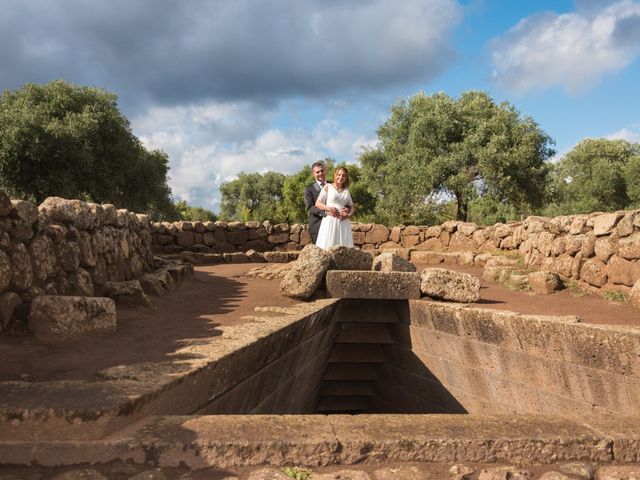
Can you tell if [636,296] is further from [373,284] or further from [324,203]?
[324,203]

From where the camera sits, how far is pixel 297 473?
2586 mm

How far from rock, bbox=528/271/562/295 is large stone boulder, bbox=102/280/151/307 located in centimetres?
615

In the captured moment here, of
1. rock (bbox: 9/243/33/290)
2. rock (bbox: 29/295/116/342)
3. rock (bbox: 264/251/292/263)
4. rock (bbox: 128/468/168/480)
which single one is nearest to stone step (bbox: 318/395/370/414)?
rock (bbox: 29/295/116/342)

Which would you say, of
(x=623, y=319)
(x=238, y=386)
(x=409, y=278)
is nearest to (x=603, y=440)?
(x=238, y=386)

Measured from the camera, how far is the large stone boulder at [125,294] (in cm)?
609

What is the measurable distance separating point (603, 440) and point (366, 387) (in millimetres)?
6541

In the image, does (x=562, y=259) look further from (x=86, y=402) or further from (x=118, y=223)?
(x=86, y=402)

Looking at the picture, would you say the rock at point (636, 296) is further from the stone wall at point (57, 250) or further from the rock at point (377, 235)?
the rock at point (377, 235)

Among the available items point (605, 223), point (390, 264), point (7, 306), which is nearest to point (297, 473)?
point (7, 306)

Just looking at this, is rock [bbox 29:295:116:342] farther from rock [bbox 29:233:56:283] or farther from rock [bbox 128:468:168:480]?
rock [bbox 128:468:168:480]

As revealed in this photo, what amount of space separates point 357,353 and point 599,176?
3942 cm

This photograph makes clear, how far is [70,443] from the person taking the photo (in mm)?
2629

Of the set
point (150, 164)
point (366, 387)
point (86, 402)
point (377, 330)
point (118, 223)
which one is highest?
point (150, 164)

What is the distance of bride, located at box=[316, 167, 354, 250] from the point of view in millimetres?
8672
